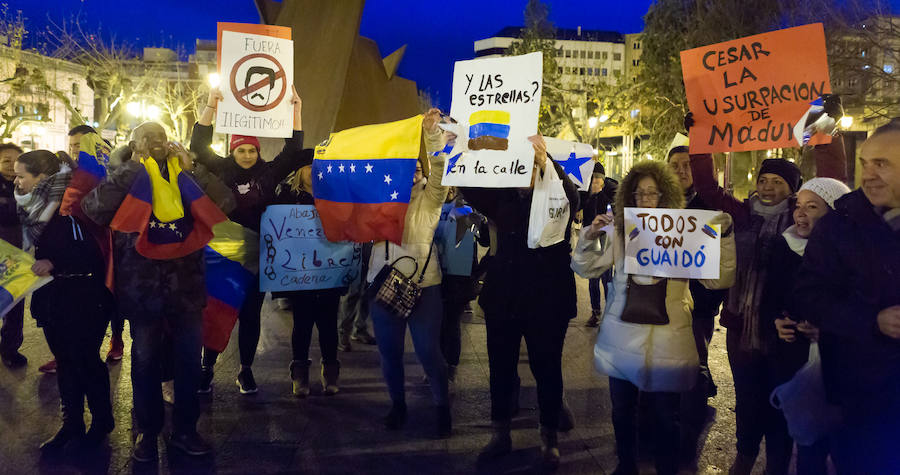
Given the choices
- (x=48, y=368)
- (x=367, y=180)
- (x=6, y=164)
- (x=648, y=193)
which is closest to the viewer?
(x=648, y=193)

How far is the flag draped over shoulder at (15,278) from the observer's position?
159 inches

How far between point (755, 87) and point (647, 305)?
67.9 inches

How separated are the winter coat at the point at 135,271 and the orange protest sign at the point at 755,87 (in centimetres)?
332

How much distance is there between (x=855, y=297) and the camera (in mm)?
2408

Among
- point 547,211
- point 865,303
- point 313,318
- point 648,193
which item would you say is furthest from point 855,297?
point 313,318

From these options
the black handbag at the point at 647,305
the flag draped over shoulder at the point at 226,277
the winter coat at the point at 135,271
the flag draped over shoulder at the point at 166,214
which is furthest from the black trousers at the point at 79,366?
the black handbag at the point at 647,305

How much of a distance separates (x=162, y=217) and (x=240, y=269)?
4.33 feet

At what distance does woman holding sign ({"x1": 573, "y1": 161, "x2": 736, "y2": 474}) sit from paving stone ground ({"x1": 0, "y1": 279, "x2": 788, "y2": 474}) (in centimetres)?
27

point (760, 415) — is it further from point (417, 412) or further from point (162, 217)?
point (162, 217)

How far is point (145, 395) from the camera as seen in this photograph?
4.02 meters

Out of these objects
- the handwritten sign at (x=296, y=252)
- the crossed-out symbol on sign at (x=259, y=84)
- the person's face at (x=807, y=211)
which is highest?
the crossed-out symbol on sign at (x=259, y=84)

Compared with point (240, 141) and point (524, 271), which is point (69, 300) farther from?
point (524, 271)

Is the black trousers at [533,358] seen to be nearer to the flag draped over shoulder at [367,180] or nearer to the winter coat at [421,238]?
the winter coat at [421,238]

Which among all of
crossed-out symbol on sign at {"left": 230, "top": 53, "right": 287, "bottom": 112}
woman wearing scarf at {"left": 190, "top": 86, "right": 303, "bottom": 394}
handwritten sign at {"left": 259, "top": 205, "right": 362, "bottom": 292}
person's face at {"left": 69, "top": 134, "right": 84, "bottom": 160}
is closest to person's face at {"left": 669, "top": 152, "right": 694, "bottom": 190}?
handwritten sign at {"left": 259, "top": 205, "right": 362, "bottom": 292}
